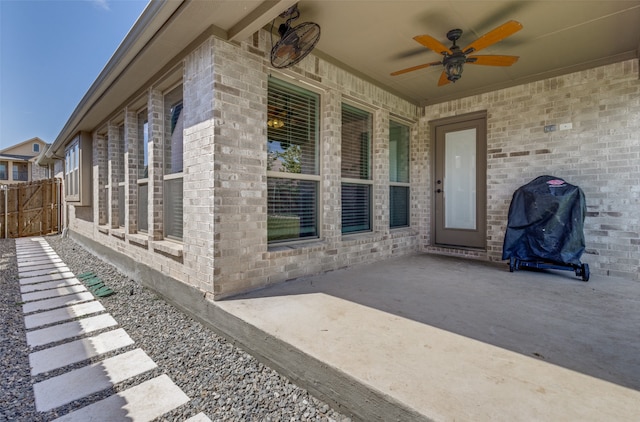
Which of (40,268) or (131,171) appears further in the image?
(40,268)

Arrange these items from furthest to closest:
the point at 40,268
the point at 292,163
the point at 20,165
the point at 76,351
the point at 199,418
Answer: the point at 20,165
the point at 40,268
the point at 292,163
the point at 76,351
the point at 199,418

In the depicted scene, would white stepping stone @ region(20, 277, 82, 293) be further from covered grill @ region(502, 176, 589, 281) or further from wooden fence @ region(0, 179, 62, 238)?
wooden fence @ region(0, 179, 62, 238)

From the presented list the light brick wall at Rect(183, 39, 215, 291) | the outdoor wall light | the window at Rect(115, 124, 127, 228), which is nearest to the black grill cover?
the outdoor wall light

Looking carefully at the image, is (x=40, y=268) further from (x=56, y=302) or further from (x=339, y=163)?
(x=339, y=163)

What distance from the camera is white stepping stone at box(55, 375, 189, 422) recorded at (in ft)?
5.85

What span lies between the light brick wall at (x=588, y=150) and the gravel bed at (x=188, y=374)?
428 centimetres

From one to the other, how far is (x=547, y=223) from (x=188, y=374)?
14.5ft

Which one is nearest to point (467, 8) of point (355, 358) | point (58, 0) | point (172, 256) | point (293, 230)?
point (293, 230)

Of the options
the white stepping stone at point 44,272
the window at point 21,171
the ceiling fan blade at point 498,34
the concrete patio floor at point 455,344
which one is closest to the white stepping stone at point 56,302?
the white stepping stone at point 44,272

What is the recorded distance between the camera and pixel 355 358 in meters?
1.79

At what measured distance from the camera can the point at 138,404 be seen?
6.21 ft

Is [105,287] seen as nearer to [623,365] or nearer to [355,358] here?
[355,358]

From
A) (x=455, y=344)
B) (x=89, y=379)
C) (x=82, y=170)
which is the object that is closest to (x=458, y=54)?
(x=455, y=344)

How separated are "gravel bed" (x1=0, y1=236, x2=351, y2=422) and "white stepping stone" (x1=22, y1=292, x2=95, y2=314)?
11 centimetres
